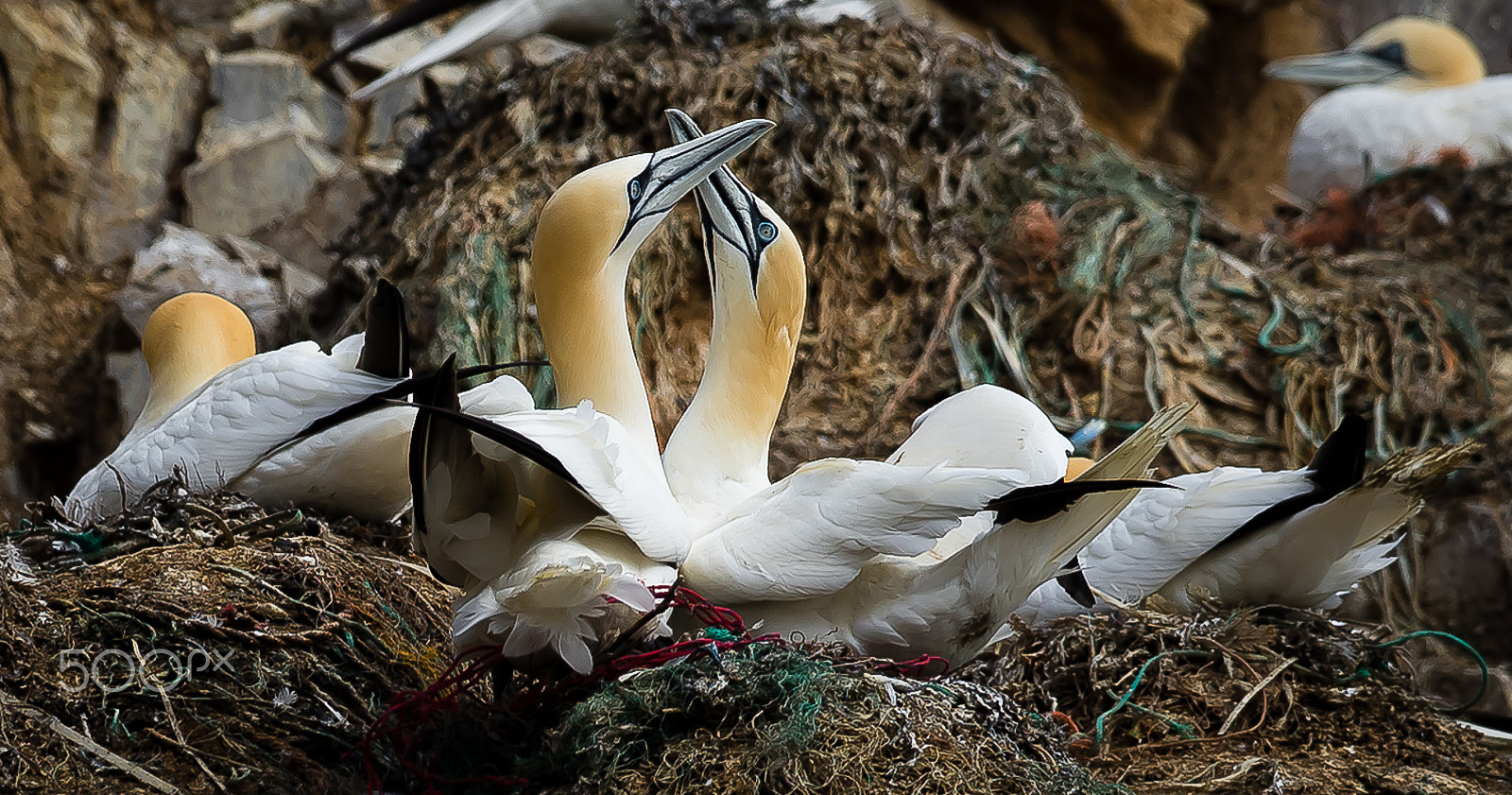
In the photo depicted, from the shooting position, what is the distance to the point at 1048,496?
9.16 ft

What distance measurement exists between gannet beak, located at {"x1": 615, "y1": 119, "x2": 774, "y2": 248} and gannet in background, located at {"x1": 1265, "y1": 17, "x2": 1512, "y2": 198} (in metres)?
4.82

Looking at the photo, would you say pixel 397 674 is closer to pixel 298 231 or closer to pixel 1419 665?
pixel 1419 665

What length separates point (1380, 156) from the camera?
25.0 feet

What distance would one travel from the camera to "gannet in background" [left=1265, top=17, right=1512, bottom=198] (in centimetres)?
747

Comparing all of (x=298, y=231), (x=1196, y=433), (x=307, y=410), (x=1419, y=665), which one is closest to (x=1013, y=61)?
(x=1196, y=433)

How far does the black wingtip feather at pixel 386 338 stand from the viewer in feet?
10.9

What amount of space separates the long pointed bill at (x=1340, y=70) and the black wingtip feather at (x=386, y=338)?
6.49 metres

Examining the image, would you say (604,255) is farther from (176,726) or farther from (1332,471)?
(1332,471)

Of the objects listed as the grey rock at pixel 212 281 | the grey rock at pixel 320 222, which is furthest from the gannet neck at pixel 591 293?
the grey rock at pixel 320 222

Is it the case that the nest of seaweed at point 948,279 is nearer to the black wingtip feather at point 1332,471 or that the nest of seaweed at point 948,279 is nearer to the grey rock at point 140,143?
the black wingtip feather at point 1332,471

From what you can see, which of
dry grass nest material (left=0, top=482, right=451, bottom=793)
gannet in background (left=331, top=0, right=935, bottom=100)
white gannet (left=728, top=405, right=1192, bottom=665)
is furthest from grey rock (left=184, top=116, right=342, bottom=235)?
white gannet (left=728, top=405, right=1192, bottom=665)

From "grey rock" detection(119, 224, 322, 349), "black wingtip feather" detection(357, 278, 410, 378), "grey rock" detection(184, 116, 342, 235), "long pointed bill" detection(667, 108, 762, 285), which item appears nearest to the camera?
"black wingtip feather" detection(357, 278, 410, 378)

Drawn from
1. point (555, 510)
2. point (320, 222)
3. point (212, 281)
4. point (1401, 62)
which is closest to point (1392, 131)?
point (1401, 62)

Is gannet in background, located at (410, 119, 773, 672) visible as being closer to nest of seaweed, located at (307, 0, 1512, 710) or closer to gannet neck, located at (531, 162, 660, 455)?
gannet neck, located at (531, 162, 660, 455)
